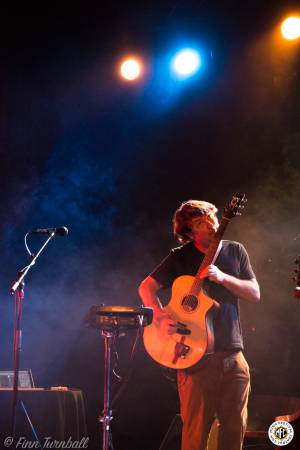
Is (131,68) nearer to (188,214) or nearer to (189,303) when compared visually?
(188,214)

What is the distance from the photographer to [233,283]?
3369 mm

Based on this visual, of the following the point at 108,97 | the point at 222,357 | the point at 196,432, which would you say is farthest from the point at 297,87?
the point at 196,432

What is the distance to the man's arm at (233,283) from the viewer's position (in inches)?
131

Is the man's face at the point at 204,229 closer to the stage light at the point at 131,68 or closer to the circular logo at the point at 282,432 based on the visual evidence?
the circular logo at the point at 282,432

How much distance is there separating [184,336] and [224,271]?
54cm

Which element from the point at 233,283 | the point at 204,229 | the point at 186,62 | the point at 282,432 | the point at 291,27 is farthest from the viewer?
the point at 186,62

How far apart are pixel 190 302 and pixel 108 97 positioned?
429 centimetres

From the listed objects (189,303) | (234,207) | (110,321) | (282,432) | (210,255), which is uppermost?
(234,207)

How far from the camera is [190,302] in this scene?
139 inches

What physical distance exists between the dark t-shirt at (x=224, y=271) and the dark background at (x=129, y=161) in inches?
95.4

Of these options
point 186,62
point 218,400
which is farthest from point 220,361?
point 186,62

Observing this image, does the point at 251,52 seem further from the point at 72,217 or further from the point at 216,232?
the point at 216,232

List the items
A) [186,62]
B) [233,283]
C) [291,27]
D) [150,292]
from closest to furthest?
1. [233,283]
2. [150,292]
3. [291,27]
4. [186,62]

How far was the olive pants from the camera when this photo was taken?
3148 mm
